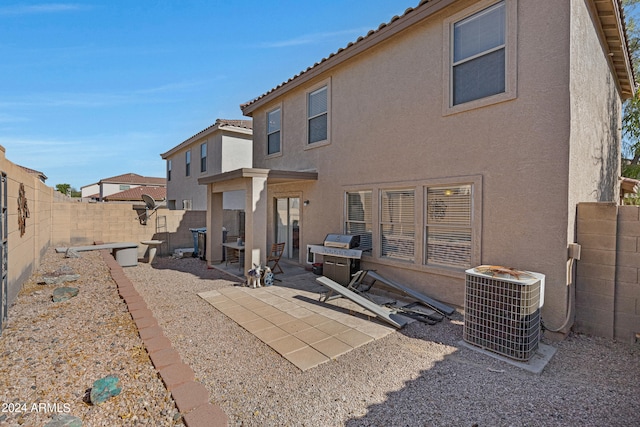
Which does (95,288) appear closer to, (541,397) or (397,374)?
(397,374)

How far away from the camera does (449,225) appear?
657 centimetres

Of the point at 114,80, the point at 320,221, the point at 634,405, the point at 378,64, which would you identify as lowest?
the point at 634,405

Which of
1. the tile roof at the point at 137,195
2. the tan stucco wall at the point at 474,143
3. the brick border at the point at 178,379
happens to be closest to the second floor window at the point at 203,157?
the tan stucco wall at the point at 474,143

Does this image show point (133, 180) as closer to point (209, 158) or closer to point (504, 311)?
point (209, 158)

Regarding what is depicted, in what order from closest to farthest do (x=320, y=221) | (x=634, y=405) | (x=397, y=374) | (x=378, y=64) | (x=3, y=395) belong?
(x=3, y=395)
(x=634, y=405)
(x=397, y=374)
(x=378, y=64)
(x=320, y=221)

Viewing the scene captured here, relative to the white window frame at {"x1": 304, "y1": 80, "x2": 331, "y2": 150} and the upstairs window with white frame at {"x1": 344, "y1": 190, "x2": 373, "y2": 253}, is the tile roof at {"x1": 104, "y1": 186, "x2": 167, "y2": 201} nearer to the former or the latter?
the white window frame at {"x1": 304, "y1": 80, "x2": 331, "y2": 150}

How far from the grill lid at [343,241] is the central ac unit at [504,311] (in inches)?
137

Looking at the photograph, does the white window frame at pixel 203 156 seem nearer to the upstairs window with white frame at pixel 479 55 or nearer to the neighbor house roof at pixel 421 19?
the neighbor house roof at pixel 421 19

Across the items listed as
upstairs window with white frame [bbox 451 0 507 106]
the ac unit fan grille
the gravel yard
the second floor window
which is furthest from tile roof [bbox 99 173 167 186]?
the ac unit fan grille

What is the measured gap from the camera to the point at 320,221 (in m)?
9.70

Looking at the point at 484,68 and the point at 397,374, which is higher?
the point at 484,68

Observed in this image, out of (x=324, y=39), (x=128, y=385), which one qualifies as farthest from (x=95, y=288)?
(x=324, y=39)

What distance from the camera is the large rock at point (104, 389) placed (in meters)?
2.84

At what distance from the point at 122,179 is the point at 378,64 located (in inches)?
2049
